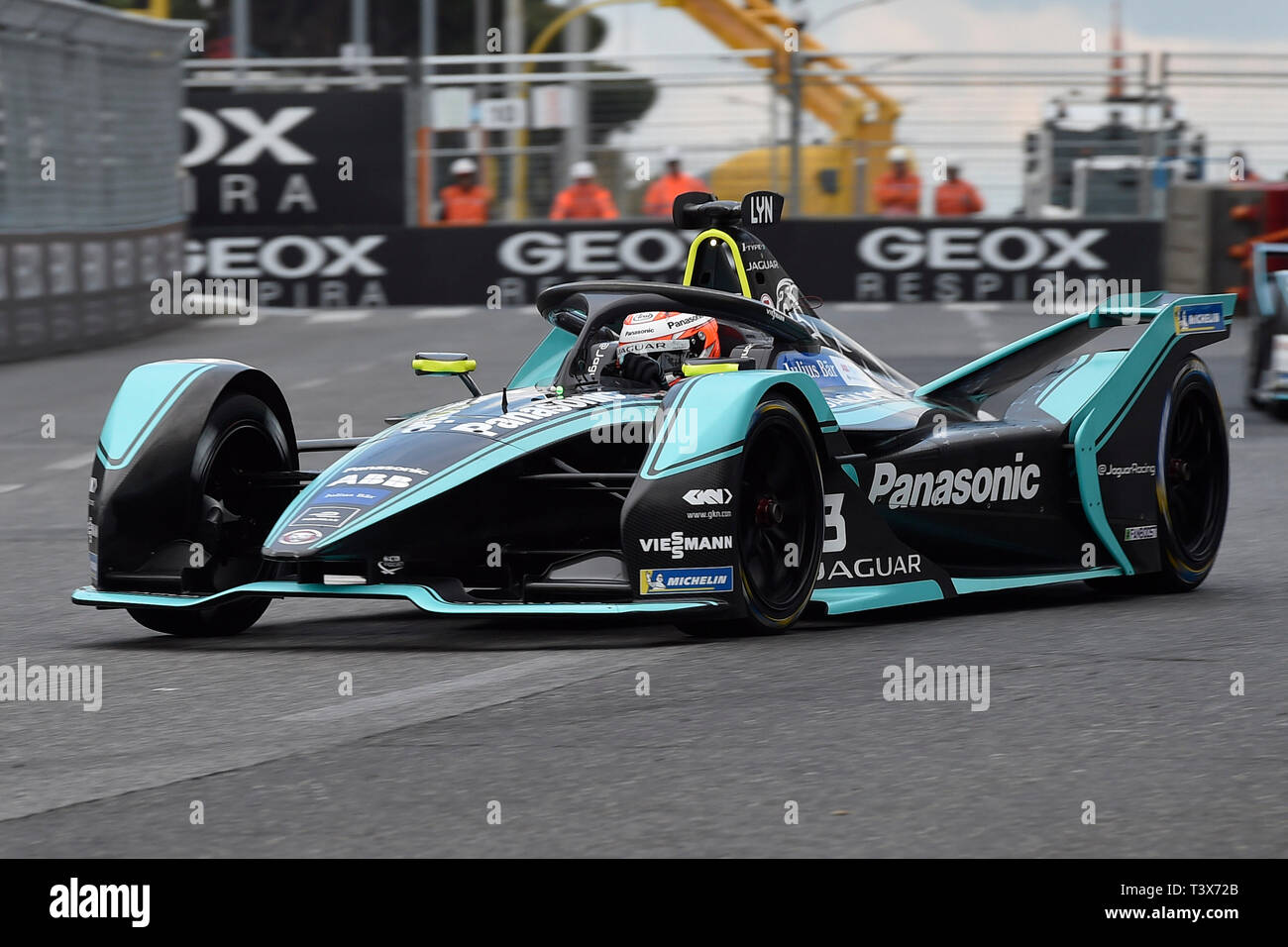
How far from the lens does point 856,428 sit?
8188 mm

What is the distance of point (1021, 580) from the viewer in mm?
8570

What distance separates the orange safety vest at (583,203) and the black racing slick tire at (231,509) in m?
18.8

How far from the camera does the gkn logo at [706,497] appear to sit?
713 centimetres

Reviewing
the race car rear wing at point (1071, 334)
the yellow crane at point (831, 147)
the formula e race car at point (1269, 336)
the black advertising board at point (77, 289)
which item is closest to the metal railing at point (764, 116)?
the yellow crane at point (831, 147)

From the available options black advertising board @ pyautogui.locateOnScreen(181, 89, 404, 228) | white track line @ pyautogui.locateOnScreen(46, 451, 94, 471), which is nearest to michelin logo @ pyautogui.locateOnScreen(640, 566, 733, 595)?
white track line @ pyautogui.locateOnScreen(46, 451, 94, 471)

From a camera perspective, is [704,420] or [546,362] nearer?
[704,420]

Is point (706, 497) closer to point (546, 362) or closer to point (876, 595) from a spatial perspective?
point (876, 595)

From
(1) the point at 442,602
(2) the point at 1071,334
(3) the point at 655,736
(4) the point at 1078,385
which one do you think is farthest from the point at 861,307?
(3) the point at 655,736

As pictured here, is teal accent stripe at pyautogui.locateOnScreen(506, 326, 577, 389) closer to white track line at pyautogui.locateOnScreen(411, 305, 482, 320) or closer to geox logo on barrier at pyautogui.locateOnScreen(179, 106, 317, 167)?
white track line at pyautogui.locateOnScreen(411, 305, 482, 320)

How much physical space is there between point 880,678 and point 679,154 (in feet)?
66.5

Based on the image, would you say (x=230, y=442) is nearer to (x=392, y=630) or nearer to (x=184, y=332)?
(x=392, y=630)

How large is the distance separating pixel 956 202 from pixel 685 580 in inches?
788

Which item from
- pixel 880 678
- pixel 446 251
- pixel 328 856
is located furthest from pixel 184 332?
pixel 328 856

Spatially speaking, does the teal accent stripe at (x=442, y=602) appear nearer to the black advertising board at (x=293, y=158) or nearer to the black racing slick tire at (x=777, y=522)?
the black racing slick tire at (x=777, y=522)
